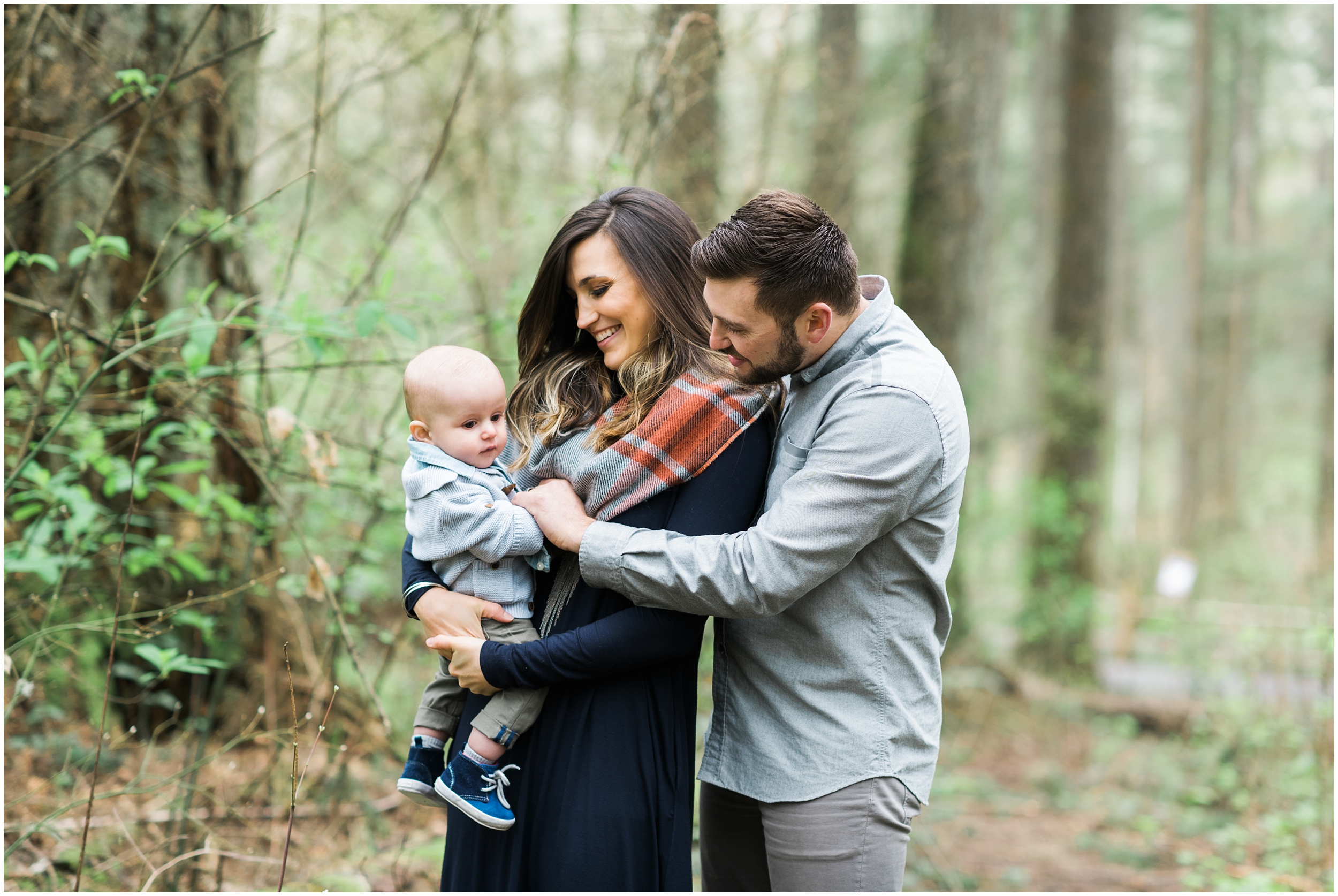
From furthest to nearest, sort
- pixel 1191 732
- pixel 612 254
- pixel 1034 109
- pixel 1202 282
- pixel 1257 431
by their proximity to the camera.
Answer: pixel 1257 431
pixel 1202 282
pixel 1034 109
pixel 1191 732
pixel 612 254

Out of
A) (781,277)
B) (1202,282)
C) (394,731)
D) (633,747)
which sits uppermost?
(1202,282)

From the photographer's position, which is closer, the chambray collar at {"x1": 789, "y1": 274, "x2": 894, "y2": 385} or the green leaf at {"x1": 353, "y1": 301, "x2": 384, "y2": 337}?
the chambray collar at {"x1": 789, "y1": 274, "x2": 894, "y2": 385}

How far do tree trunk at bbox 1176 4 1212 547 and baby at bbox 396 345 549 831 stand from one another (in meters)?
16.4

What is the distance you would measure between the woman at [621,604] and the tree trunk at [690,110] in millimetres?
1721

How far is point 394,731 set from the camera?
4.47 m

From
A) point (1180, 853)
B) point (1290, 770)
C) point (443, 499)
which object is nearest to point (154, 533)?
point (443, 499)

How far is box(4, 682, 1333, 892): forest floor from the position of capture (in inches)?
129

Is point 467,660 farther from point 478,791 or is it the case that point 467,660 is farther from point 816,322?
point 816,322

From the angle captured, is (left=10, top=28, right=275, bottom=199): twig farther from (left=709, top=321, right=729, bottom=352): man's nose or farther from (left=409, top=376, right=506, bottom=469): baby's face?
(left=709, top=321, right=729, bottom=352): man's nose

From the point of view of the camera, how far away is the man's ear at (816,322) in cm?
210

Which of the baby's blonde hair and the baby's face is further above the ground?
the baby's blonde hair

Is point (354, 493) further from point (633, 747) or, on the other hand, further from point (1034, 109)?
point (1034, 109)

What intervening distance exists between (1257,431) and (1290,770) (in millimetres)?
21819

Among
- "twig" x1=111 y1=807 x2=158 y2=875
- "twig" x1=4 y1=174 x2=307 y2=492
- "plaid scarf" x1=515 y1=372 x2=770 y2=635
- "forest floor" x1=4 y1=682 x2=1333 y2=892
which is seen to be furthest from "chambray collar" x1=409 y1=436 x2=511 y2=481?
"twig" x1=111 y1=807 x2=158 y2=875
